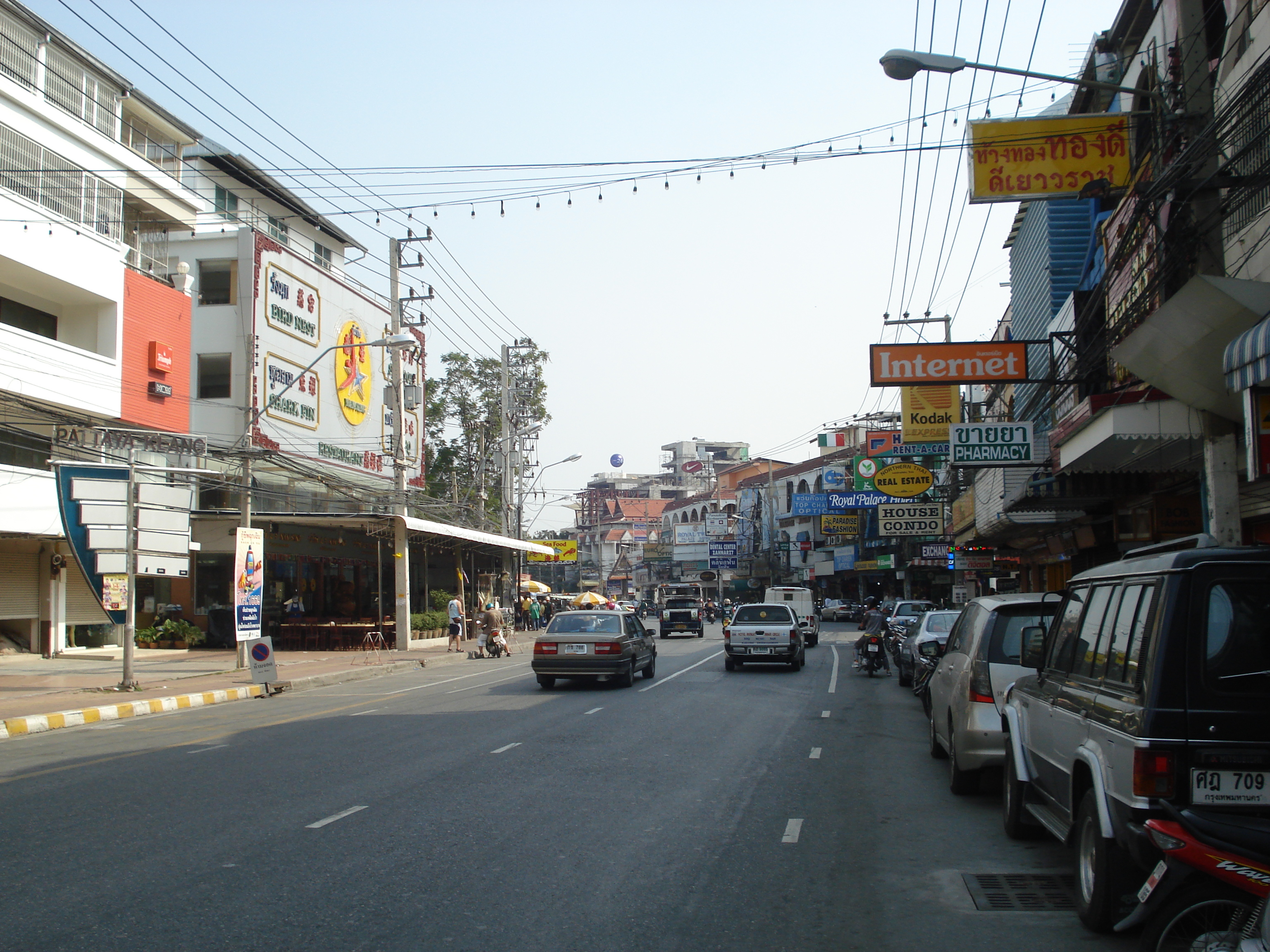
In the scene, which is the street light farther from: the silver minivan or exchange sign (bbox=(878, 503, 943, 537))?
exchange sign (bbox=(878, 503, 943, 537))

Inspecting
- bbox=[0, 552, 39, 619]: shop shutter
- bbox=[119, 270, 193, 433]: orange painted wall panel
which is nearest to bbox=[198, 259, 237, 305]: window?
bbox=[119, 270, 193, 433]: orange painted wall panel

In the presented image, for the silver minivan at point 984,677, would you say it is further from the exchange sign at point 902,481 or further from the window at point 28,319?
the window at point 28,319

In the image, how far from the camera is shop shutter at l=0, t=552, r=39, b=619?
27.0 m

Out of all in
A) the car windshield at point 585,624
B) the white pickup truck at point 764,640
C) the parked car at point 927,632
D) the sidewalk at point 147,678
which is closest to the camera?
the sidewalk at point 147,678

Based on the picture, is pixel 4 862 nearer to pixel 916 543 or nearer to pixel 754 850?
pixel 754 850

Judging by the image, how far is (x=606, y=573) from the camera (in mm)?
124750

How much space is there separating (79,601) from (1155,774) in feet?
102

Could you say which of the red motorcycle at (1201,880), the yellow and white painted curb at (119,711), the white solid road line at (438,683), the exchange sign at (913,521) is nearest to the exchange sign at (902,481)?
the exchange sign at (913,521)

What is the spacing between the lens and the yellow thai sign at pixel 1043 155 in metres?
13.7

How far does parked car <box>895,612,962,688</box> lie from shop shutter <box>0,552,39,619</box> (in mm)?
22588

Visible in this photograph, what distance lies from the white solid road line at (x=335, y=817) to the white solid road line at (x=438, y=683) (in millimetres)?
11856

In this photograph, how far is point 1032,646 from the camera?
8.80 meters

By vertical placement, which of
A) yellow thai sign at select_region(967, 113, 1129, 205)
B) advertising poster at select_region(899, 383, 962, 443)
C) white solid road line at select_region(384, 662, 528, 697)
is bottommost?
white solid road line at select_region(384, 662, 528, 697)

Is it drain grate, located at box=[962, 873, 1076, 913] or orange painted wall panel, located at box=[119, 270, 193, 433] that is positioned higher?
orange painted wall panel, located at box=[119, 270, 193, 433]
